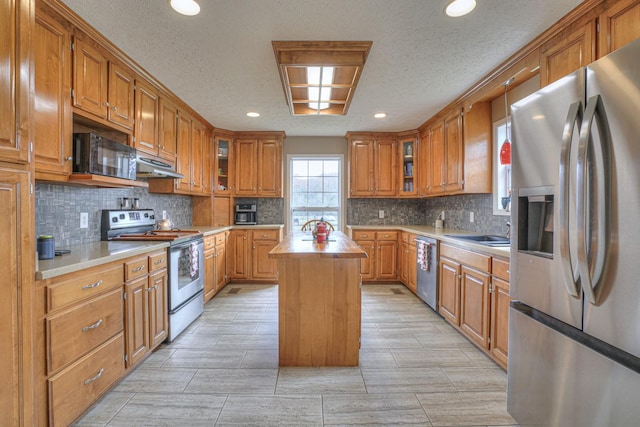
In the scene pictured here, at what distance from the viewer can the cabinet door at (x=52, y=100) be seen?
5.65 feet

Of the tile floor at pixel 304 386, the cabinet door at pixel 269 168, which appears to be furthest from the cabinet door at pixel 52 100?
the cabinet door at pixel 269 168

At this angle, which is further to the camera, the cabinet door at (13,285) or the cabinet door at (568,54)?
the cabinet door at (568,54)

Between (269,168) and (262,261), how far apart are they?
148 cm

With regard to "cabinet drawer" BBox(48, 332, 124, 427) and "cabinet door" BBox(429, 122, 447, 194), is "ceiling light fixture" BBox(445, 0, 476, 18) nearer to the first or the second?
"cabinet door" BBox(429, 122, 447, 194)

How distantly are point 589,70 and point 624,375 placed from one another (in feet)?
3.75

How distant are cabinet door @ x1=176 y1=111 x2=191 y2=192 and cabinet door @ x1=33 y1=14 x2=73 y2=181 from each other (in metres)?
1.58

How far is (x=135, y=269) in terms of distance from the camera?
212cm

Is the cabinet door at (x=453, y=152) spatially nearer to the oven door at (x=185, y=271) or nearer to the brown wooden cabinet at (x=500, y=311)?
the brown wooden cabinet at (x=500, y=311)

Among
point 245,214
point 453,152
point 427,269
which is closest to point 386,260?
point 427,269

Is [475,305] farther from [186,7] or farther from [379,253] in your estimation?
[186,7]

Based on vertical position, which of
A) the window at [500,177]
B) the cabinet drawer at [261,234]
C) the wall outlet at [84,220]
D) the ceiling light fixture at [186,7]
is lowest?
the cabinet drawer at [261,234]

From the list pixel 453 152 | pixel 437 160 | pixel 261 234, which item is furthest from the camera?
pixel 261 234

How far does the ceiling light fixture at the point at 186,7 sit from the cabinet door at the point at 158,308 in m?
1.85

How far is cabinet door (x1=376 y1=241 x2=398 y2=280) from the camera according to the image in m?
4.59
